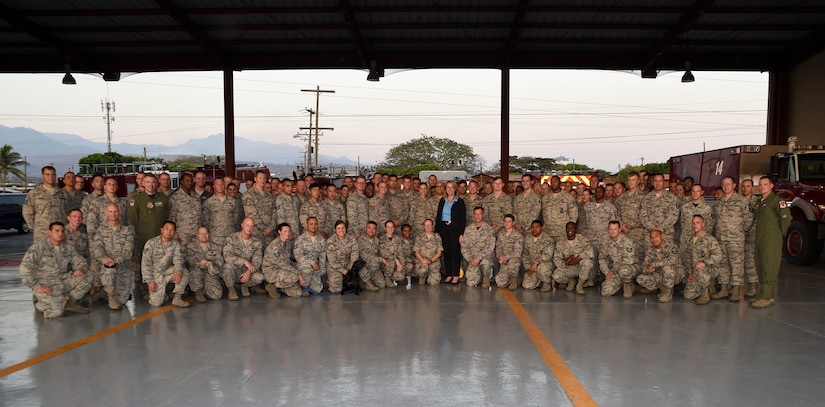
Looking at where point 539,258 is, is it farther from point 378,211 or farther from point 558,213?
point 378,211

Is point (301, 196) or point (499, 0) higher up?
point (499, 0)

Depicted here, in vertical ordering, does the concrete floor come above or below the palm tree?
below

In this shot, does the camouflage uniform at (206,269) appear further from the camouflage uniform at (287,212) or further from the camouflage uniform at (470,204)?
the camouflage uniform at (470,204)

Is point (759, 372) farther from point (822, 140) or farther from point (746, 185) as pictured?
point (822, 140)

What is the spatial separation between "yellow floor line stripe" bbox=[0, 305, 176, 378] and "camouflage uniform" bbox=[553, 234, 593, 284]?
4869 millimetres

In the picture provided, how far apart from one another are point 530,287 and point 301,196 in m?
3.67

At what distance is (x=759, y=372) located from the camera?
433 cm

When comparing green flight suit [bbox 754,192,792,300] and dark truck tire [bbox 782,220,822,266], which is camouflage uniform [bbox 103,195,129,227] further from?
dark truck tire [bbox 782,220,822,266]

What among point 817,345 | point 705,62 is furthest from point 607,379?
point 705,62

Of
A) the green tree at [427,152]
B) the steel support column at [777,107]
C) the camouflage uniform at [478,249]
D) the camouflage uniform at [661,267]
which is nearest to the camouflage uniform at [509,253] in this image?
the camouflage uniform at [478,249]

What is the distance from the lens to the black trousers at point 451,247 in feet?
26.9

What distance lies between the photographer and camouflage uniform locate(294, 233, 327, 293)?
285 inches

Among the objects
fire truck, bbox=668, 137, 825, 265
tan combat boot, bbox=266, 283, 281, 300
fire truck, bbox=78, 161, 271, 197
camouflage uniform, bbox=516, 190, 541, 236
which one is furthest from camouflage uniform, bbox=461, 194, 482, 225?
fire truck, bbox=78, 161, 271, 197

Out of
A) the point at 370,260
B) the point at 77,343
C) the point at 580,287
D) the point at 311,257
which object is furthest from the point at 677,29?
the point at 77,343
